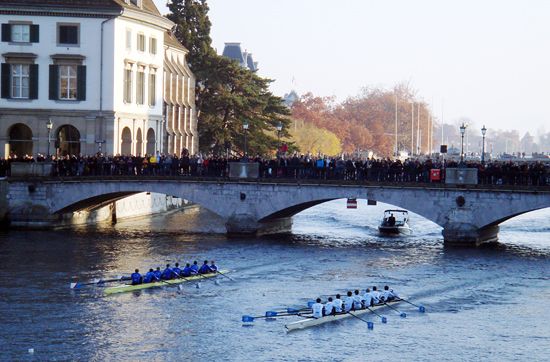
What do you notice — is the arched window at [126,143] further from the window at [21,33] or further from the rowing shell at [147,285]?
the rowing shell at [147,285]

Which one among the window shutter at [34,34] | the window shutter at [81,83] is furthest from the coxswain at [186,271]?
the window shutter at [34,34]

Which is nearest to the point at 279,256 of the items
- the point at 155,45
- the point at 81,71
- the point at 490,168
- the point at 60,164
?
the point at 490,168

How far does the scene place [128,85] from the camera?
3718 inches

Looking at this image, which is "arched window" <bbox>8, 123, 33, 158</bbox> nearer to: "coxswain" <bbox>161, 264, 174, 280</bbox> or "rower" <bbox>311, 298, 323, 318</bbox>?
"coxswain" <bbox>161, 264, 174, 280</bbox>

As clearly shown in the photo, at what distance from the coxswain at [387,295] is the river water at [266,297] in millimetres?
1203

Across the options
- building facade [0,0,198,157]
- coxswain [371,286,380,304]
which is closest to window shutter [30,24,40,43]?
building facade [0,0,198,157]

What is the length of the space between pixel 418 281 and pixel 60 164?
29551 mm

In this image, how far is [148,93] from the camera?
326 ft

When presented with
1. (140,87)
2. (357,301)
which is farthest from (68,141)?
(357,301)

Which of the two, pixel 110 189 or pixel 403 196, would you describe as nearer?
pixel 403 196

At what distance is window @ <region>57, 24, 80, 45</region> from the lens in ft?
298

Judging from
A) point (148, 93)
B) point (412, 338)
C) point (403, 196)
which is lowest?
point (412, 338)

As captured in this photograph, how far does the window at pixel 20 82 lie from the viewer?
9119 centimetres

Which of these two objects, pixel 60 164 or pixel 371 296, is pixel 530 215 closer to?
pixel 60 164
